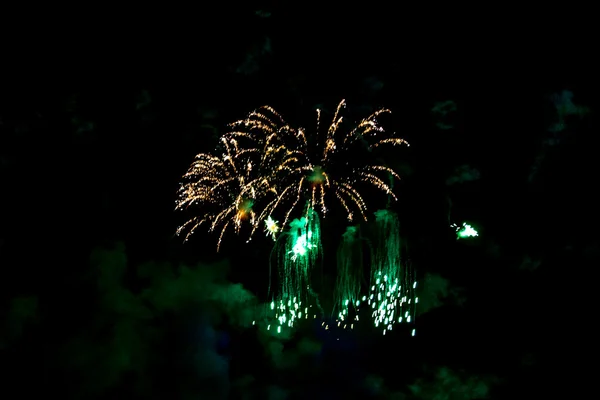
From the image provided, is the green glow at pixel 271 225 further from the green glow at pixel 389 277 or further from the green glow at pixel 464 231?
the green glow at pixel 464 231

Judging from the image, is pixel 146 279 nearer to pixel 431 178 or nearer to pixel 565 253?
pixel 431 178

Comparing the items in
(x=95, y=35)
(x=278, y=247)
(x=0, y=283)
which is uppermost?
(x=95, y=35)

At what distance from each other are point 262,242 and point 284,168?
2609 millimetres

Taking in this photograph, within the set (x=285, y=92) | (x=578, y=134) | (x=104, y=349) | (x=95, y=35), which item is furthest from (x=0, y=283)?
(x=578, y=134)

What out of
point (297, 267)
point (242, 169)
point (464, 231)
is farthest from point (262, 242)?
point (464, 231)

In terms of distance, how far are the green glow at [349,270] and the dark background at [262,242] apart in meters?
1.03

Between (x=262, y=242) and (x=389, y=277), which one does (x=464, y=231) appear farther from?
(x=262, y=242)

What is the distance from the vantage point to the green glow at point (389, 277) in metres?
8.56

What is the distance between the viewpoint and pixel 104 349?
1039cm

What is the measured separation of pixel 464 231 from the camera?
915 centimetres

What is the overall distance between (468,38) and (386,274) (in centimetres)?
446

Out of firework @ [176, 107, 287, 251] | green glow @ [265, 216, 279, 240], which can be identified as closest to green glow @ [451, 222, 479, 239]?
green glow @ [265, 216, 279, 240]

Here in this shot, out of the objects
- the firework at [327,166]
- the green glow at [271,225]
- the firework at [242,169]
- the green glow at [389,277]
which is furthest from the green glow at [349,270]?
the firework at [242,169]

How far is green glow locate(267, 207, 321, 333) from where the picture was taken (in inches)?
329
